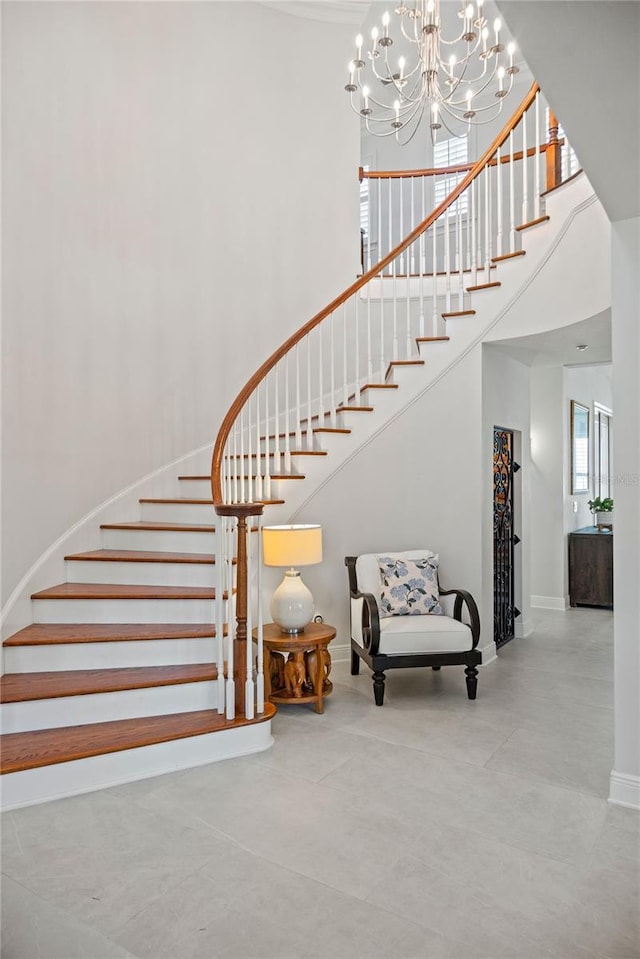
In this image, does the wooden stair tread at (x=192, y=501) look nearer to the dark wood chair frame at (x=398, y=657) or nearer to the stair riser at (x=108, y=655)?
the dark wood chair frame at (x=398, y=657)

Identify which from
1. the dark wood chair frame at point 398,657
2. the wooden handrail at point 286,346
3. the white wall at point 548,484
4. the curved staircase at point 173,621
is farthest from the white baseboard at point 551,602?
the wooden handrail at point 286,346

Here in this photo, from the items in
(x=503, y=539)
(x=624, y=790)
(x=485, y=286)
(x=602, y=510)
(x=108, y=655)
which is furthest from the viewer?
(x=602, y=510)

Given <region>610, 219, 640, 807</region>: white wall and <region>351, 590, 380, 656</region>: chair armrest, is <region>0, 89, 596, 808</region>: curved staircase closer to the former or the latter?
<region>351, 590, 380, 656</region>: chair armrest

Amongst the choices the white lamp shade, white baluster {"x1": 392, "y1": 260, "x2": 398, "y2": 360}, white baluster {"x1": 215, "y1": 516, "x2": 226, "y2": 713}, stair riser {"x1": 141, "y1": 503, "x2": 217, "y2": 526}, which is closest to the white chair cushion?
the white lamp shade

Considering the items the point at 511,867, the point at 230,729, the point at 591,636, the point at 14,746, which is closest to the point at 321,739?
the point at 230,729

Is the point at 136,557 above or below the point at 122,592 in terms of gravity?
above

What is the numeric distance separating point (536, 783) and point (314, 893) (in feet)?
4.09

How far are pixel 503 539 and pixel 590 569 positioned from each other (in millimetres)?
1920

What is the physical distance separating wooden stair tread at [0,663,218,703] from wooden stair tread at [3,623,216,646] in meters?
0.16

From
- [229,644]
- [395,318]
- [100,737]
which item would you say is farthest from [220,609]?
[395,318]

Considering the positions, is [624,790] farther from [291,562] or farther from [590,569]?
[590,569]

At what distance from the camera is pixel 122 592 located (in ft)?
→ 11.8

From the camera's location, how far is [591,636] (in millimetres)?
5375

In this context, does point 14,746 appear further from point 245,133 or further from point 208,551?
point 245,133
